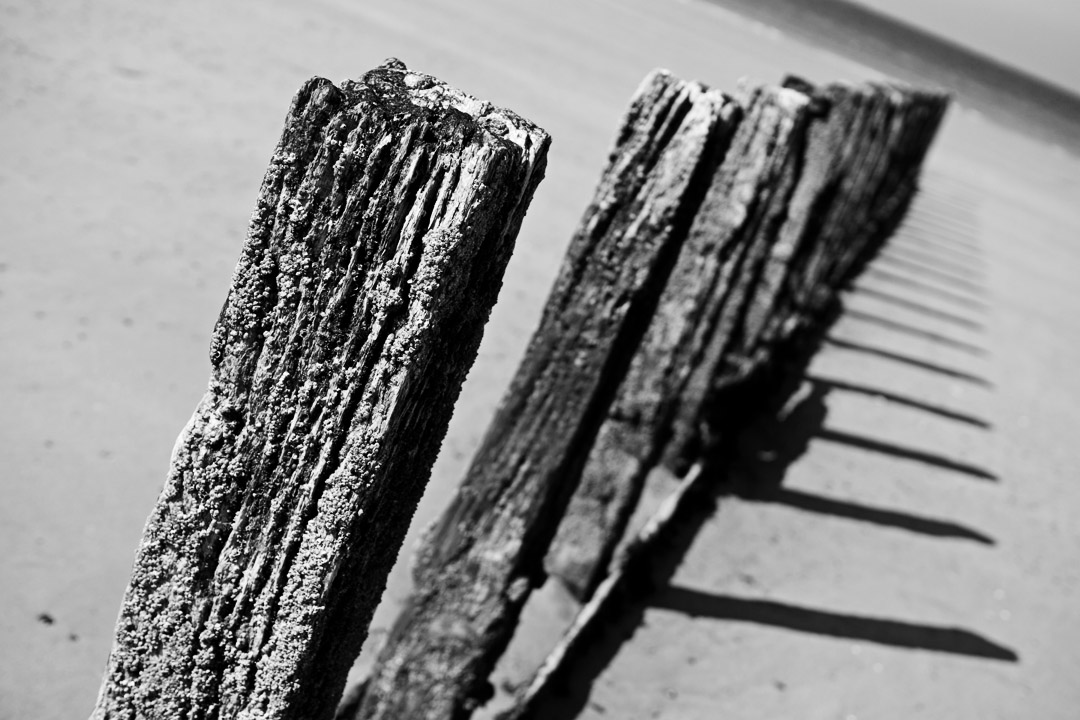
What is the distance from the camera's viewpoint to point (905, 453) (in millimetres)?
5395

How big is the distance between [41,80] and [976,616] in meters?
6.61

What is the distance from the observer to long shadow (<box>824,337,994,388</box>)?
6750 millimetres

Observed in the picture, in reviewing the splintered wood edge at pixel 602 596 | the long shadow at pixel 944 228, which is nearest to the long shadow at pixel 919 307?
the long shadow at pixel 944 228

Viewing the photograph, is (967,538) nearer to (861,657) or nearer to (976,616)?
(976,616)

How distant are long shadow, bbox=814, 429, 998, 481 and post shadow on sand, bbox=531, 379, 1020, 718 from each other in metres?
0.11

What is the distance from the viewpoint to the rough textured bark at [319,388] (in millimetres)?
1099

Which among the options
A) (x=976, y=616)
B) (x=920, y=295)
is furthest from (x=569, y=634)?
(x=920, y=295)

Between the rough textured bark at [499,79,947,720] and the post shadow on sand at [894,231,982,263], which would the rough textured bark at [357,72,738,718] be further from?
the post shadow on sand at [894,231,982,263]

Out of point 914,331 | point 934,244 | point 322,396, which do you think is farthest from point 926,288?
point 322,396

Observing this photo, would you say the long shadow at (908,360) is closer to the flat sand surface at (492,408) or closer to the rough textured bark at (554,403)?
the flat sand surface at (492,408)

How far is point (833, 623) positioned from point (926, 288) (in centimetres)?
671

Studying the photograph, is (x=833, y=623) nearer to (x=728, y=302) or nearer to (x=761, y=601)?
(x=761, y=601)

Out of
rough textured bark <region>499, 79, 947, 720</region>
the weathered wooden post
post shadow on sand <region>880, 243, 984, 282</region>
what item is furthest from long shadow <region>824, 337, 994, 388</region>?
post shadow on sand <region>880, 243, 984, 282</region>

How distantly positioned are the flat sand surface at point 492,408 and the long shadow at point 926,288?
0.18 feet
